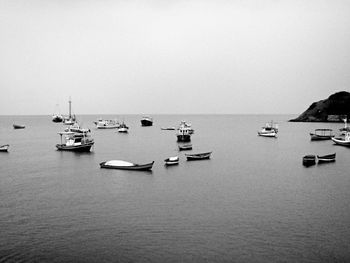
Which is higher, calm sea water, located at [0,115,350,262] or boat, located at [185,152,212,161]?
boat, located at [185,152,212,161]

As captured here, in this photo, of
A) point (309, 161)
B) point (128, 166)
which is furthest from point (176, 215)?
point (309, 161)

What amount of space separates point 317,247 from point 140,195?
22.3 metres

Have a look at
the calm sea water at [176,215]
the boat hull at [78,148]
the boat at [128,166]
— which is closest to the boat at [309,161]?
the calm sea water at [176,215]

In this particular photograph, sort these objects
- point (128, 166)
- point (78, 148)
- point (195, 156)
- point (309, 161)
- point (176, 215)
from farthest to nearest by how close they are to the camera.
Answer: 1. point (78, 148)
2. point (195, 156)
3. point (309, 161)
4. point (128, 166)
5. point (176, 215)

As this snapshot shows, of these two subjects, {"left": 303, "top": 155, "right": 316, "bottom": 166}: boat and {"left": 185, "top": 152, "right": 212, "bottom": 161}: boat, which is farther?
{"left": 185, "top": 152, "right": 212, "bottom": 161}: boat

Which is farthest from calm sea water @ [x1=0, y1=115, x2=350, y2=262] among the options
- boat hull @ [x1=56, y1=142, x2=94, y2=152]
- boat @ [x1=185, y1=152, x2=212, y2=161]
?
boat hull @ [x1=56, y1=142, x2=94, y2=152]

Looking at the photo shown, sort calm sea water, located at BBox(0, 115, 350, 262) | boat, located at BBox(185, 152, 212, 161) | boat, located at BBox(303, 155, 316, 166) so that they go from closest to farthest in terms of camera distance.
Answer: calm sea water, located at BBox(0, 115, 350, 262) < boat, located at BBox(303, 155, 316, 166) < boat, located at BBox(185, 152, 212, 161)

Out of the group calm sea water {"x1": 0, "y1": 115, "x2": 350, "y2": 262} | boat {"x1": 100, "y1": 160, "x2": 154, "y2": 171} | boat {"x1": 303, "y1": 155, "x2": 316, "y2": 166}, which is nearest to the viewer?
calm sea water {"x1": 0, "y1": 115, "x2": 350, "y2": 262}

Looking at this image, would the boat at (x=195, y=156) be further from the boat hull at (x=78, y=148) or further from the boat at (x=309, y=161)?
the boat hull at (x=78, y=148)

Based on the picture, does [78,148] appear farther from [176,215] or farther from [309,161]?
[176,215]

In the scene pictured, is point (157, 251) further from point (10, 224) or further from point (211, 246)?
point (10, 224)

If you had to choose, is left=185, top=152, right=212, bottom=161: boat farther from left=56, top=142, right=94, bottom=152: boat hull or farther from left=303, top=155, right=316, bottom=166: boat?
left=56, top=142, right=94, bottom=152: boat hull

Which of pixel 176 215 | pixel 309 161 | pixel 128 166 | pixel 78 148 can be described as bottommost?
pixel 176 215

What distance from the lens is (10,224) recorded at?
3083 centimetres
